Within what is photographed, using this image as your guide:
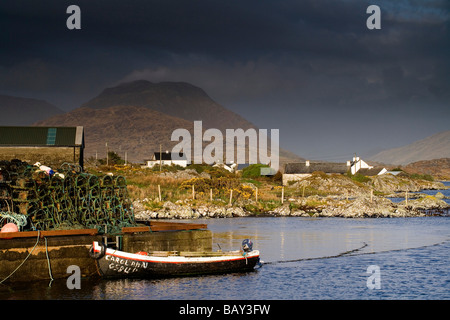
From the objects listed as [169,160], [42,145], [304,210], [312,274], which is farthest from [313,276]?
[169,160]

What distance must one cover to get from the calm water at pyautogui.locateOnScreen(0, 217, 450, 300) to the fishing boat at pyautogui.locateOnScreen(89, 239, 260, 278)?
1.34ft

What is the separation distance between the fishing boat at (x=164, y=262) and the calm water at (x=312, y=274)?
1.34 feet

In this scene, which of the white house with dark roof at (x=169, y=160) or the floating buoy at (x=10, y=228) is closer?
the floating buoy at (x=10, y=228)

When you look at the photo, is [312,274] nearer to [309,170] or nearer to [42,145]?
[42,145]

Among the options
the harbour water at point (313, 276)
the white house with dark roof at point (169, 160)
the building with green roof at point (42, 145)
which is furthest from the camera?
the white house with dark roof at point (169, 160)

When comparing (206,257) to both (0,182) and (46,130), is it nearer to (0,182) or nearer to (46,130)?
(0,182)

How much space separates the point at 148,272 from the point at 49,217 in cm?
690

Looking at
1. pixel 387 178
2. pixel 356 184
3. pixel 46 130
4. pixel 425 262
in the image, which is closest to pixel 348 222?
pixel 425 262

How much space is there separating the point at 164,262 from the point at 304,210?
47434mm

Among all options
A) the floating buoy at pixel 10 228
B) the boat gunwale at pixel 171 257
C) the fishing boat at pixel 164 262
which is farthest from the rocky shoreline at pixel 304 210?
the floating buoy at pixel 10 228

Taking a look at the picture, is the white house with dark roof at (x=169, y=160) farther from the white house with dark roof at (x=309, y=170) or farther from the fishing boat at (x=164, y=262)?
the fishing boat at (x=164, y=262)

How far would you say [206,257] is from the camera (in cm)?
2723

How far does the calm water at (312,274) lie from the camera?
2392 cm

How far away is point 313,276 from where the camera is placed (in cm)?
2872
